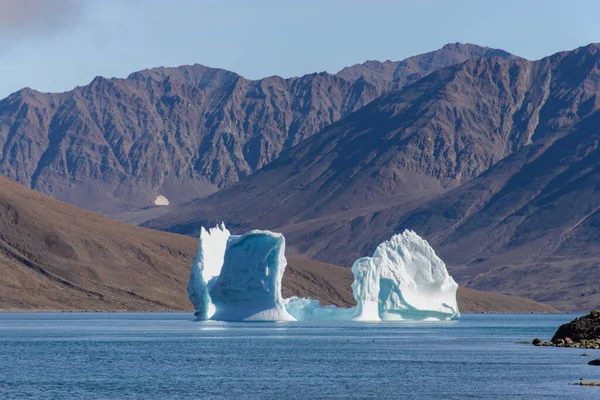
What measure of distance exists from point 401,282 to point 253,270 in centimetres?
2017

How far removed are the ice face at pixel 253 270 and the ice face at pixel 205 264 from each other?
27.4ft

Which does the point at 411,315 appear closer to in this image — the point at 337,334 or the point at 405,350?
the point at 337,334

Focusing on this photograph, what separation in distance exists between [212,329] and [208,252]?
11.8 meters

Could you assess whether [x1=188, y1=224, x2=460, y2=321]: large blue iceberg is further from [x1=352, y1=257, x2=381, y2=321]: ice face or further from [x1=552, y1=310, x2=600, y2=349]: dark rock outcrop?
[x1=552, y1=310, x2=600, y2=349]: dark rock outcrop

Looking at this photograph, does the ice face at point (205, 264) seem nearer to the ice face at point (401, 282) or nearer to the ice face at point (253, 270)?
the ice face at point (253, 270)

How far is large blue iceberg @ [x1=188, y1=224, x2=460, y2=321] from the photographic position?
12225cm

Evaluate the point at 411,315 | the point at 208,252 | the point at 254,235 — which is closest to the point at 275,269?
the point at 254,235

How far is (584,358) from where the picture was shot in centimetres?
8150

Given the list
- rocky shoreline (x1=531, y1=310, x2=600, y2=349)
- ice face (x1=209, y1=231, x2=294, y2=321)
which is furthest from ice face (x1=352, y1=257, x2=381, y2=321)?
rocky shoreline (x1=531, y1=310, x2=600, y2=349)

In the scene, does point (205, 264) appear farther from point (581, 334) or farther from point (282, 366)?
point (282, 366)

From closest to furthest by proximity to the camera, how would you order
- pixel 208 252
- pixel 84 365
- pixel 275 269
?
pixel 84 365 < pixel 275 269 < pixel 208 252

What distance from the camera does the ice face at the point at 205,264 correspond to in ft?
439

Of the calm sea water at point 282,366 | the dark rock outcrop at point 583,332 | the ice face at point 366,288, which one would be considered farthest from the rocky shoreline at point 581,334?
the ice face at point 366,288

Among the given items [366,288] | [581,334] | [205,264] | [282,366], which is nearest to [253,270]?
[205,264]
